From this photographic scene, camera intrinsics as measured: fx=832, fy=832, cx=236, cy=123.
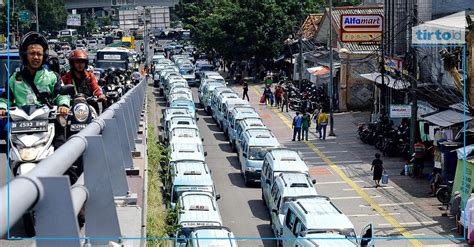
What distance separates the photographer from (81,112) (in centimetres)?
685

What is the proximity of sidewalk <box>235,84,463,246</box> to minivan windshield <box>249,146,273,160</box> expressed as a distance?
1.87m

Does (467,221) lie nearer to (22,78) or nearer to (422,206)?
(422,206)

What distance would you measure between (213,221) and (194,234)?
6.35 ft

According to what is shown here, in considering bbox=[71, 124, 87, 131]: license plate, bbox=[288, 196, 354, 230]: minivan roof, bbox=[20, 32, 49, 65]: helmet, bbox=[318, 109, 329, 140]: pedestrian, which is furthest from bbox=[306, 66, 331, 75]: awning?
bbox=[20, 32, 49, 65]: helmet

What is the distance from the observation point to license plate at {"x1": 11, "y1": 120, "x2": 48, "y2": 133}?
19.0 feet

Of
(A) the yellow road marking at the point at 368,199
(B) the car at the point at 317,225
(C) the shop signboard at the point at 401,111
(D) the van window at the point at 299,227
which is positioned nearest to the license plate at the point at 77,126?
(B) the car at the point at 317,225

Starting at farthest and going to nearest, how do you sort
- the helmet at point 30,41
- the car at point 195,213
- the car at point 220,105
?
the car at point 220,105
the car at point 195,213
the helmet at point 30,41

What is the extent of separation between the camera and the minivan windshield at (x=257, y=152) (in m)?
27.8

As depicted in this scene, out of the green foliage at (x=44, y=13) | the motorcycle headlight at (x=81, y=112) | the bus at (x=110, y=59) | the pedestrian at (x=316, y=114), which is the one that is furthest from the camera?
the green foliage at (x=44, y=13)

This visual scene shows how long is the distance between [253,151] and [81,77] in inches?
749

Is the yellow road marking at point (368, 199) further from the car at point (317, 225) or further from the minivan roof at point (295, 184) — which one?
the minivan roof at point (295, 184)

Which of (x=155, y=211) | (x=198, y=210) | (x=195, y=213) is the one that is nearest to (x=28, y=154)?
(x=155, y=211)

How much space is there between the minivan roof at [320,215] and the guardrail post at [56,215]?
1416cm

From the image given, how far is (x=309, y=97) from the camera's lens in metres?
42.5
